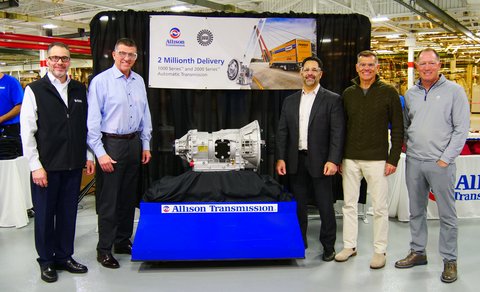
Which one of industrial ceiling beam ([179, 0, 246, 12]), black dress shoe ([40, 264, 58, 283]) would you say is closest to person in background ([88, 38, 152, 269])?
black dress shoe ([40, 264, 58, 283])

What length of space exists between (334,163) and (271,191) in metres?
0.55

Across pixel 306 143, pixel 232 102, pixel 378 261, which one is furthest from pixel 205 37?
pixel 378 261

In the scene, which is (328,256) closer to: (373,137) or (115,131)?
(373,137)

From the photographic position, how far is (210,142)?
129 inches

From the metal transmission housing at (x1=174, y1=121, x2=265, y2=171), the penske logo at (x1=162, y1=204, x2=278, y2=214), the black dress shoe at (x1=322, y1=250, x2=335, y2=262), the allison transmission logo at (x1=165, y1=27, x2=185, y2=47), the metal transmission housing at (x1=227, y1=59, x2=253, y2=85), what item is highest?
the allison transmission logo at (x1=165, y1=27, x2=185, y2=47)

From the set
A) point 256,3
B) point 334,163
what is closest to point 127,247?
point 334,163

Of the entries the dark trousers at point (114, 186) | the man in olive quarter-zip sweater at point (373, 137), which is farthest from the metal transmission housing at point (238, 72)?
the dark trousers at point (114, 186)

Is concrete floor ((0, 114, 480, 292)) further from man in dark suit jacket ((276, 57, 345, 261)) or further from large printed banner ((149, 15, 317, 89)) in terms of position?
large printed banner ((149, 15, 317, 89))

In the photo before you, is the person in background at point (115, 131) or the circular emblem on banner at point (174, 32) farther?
the circular emblem on banner at point (174, 32)

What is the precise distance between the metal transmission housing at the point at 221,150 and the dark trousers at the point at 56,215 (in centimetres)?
91

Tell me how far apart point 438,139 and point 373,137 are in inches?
17.5

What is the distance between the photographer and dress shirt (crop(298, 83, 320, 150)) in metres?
3.16

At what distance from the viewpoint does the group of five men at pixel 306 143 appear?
107 inches

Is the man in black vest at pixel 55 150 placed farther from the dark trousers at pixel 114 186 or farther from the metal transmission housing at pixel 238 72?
the metal transmission housing at pixel 238 72
